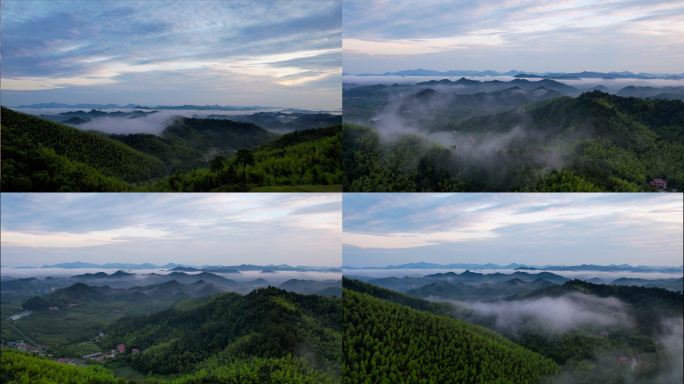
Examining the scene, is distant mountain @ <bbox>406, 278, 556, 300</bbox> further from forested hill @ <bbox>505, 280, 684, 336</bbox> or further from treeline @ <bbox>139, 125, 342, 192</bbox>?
treeline @ <bbox>139, 125, 342, 192</bbox>

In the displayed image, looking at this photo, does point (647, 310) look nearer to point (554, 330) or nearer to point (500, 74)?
point (554, 330)

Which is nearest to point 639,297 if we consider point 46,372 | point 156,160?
point 156,160

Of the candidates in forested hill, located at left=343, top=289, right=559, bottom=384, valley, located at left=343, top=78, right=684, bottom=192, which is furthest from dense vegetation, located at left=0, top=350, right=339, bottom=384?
valley, located at left=343, top=78, right=684, bottom=192

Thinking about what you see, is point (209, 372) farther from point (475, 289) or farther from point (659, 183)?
point (659, 183)

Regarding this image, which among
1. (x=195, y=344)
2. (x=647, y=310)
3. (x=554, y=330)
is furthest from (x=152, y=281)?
(x=647, y=310)

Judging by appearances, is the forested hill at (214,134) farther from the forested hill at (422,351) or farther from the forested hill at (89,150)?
the forested hill at (422,351)

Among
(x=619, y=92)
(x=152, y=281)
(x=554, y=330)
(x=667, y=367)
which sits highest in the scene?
(x=619, y=92)
